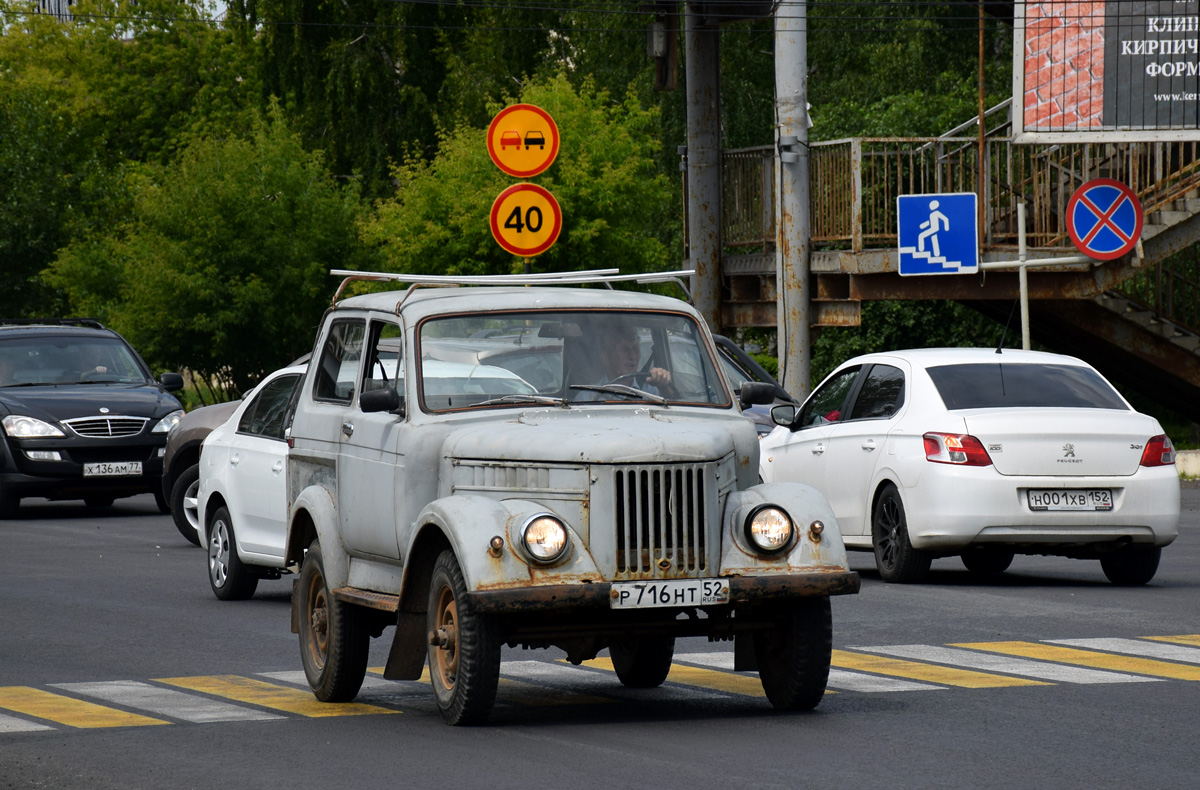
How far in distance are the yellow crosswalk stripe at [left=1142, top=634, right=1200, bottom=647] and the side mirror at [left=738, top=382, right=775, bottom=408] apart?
319 cm

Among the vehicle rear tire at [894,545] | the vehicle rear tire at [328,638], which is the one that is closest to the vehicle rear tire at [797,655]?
the vehicle rear tire at [328,638]

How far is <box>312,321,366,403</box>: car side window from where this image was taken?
31.6 feet

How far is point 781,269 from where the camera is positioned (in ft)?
84.2

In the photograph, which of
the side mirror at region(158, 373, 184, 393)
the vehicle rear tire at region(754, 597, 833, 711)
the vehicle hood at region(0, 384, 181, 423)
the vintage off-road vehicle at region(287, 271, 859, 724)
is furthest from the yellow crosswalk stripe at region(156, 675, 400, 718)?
the side mirror at region(158, 373, 184, 393)

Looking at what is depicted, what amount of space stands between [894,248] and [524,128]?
8187 mm

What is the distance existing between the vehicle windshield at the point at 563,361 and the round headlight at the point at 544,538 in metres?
0.89

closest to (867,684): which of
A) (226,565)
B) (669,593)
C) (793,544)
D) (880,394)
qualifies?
(793,544)

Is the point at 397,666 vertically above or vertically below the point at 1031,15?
below

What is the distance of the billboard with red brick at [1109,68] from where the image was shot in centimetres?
2691

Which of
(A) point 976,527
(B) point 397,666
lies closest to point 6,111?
(A) point 976,527

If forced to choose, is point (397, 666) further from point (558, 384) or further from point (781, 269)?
point (781, 269)

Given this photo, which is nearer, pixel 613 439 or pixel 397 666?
pixel 613 439

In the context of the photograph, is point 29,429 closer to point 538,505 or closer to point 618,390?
point 618,390

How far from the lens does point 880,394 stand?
49.3 ft
